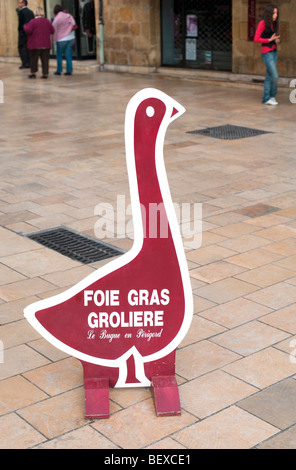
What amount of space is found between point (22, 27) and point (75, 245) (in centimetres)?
1458

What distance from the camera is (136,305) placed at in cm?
383

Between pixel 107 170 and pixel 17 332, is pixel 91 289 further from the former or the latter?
pixel 107 170

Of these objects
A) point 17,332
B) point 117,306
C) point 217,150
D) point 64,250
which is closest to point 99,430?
point 117,306

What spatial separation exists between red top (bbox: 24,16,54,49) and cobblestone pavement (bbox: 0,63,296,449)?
6013 mm

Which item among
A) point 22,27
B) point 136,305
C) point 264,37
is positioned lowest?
point 136,305

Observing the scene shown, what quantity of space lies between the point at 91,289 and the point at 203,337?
3.88 feet

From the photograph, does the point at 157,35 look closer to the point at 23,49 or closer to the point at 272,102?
the point at 23,49

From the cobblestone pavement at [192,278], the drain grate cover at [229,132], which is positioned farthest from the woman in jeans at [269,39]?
the drain grate cover at [229,132]

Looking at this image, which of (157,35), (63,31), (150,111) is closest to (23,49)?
(63,31)

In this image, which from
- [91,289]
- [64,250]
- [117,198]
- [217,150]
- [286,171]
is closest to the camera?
[91,289]

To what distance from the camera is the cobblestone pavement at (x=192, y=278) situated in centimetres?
374

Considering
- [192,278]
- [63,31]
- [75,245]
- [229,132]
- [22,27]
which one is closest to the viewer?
[192,278]

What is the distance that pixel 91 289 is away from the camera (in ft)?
12.4

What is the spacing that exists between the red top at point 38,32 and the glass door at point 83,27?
2.80m
